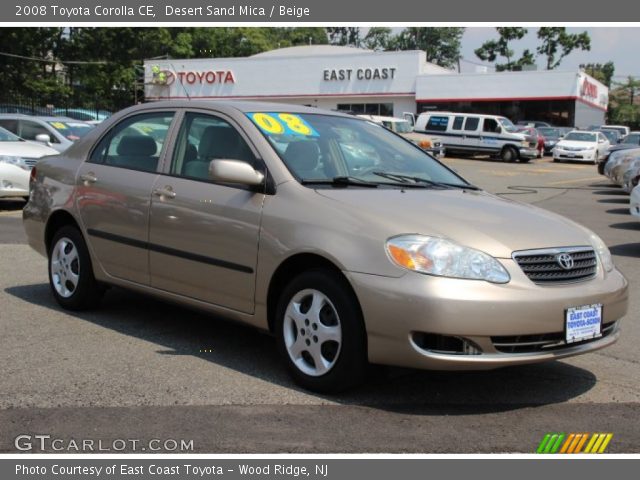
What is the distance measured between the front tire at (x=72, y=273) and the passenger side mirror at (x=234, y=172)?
1.82 meters

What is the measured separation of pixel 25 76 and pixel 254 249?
57255 mm

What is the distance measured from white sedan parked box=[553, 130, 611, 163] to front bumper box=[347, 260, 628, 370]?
30.6 meters

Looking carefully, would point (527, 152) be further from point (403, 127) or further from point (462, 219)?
point (462, 219)

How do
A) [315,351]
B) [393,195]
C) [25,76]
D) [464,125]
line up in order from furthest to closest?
[25,76]
[464,125]
[393,195]
[315,351]

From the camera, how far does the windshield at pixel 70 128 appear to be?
17.2m

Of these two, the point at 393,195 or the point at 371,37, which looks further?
the point at 371,37

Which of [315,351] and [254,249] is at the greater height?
[254,249]

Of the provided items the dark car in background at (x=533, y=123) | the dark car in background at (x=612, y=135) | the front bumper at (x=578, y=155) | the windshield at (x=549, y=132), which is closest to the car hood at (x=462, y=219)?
the front bumper at (x=578, y=155)

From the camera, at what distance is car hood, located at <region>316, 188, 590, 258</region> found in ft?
14.1

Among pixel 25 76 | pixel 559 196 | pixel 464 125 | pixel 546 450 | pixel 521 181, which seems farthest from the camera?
pixel 25 76

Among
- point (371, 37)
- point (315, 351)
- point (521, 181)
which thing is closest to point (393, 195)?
point (315, 351)

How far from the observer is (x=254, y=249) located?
4855 mm

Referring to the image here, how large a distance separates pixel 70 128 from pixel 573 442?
1570 cm

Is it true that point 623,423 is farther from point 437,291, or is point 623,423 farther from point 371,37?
point 371,37
